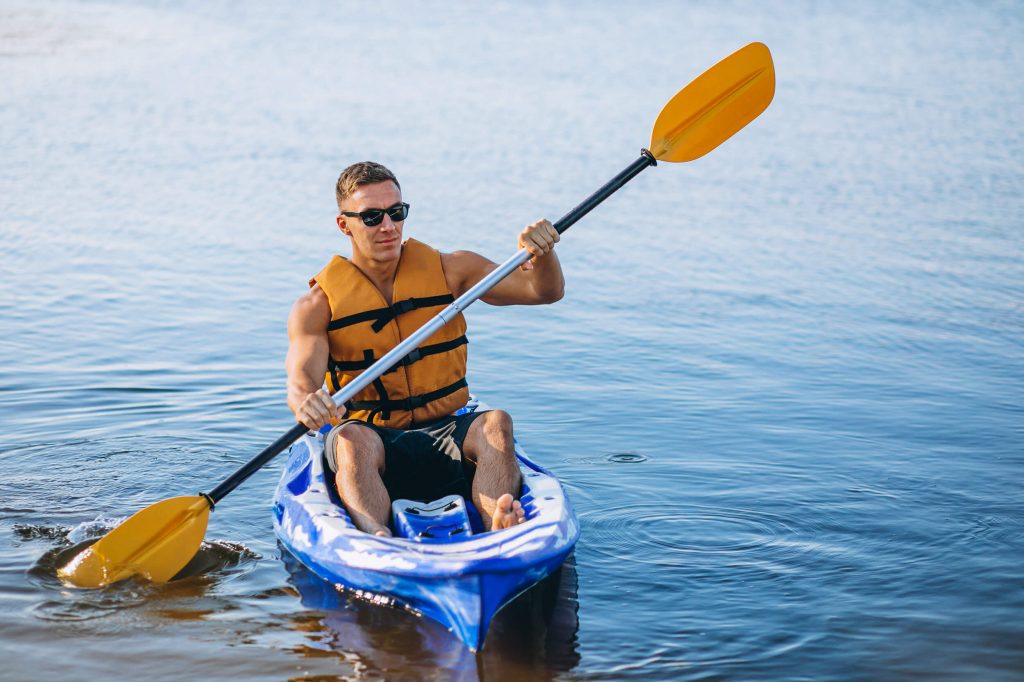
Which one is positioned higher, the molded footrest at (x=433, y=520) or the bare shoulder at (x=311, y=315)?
the bare shoulder at (x=311, y=315)

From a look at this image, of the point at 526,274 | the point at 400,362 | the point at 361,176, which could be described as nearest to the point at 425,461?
the point at 400,362

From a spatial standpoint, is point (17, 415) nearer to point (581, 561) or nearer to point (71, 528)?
point (71, 528)

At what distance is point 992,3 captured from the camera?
1856 centimetres

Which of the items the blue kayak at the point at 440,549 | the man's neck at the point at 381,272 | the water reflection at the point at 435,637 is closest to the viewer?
→ the blue kayak at the point at 440,549

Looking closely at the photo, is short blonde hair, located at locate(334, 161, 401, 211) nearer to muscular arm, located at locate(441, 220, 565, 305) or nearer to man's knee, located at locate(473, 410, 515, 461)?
muscular arm, located at locate(441, 220, 565, 305)

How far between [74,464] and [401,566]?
7.59ft

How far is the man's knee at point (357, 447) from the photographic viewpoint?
160 inches

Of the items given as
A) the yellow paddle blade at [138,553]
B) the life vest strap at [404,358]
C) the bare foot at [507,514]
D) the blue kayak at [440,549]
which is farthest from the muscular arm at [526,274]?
the yellow paddle blade at [138,553]

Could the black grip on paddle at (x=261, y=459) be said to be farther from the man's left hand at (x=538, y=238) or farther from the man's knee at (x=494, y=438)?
the man's left hand at (x=538, y=238)

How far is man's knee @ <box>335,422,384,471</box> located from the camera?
13.4ft

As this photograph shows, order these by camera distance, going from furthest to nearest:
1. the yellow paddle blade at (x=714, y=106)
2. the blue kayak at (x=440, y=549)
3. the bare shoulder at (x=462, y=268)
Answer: the yellow paddle blade at (x=714, y=106), the bare shoulder at (x=462, y=268), the blue kayak at (x=440, y=549)

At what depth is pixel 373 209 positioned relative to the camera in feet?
14.1

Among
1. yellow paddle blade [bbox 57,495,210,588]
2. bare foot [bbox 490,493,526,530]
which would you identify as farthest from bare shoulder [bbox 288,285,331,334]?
bare foot [bbox 490,493,526,530]

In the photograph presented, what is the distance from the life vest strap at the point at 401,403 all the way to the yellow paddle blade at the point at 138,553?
2.26ft
